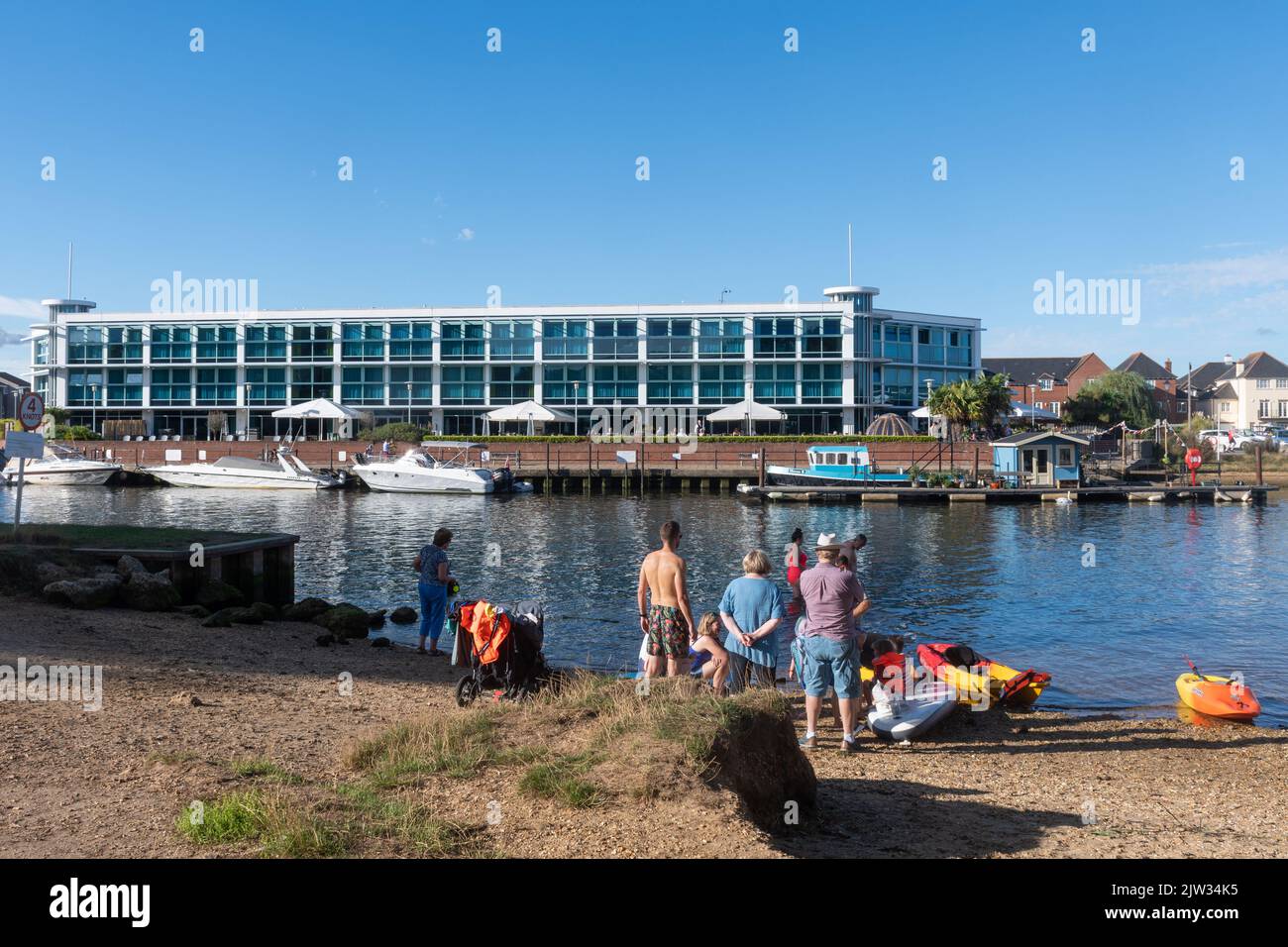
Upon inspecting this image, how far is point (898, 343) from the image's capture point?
84.0m

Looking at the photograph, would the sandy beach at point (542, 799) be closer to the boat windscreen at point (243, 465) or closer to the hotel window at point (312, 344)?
the boat windscreen at point (243, 465)

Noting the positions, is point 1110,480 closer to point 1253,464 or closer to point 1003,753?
point 1253,464

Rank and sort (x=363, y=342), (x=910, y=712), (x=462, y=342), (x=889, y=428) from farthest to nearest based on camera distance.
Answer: (x=363, y=342) → (x=462, y=342) → (x=889, y=428) → (x=910, y=712)

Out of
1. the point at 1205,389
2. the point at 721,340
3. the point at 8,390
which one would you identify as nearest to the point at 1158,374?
the point at 1205,389

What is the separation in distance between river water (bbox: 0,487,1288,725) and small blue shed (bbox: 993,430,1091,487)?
173 inches

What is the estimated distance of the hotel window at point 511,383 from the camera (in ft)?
267

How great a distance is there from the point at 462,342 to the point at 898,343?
119ft

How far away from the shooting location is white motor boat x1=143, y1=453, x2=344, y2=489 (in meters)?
60.4

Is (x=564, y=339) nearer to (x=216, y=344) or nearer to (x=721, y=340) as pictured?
(x=721, y=340)

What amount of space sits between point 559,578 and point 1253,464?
A: 66.7 meters

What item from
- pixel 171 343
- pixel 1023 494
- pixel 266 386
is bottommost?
pixel 1023 494

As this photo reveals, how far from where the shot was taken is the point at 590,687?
8.20 metres

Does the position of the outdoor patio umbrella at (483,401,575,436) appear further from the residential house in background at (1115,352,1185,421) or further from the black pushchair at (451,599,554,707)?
the residential house in background at (1115,352,1185,421)
